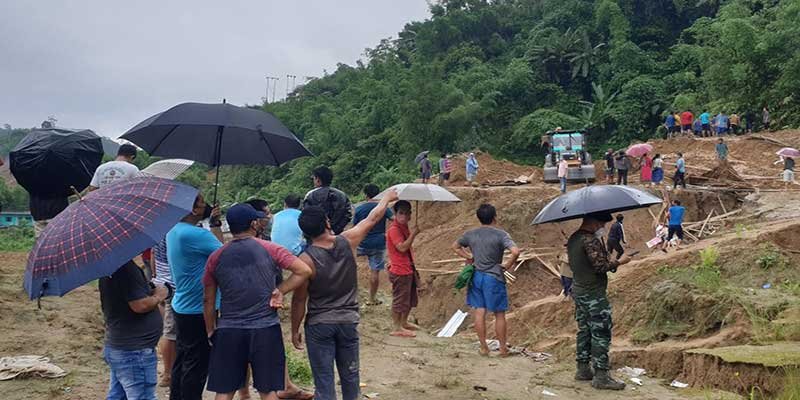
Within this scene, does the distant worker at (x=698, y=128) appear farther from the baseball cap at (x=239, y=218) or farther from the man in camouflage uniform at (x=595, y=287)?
the baseball cap at (x=239, y=218)

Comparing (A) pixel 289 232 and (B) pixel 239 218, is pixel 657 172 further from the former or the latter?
(B) pixel 239 218

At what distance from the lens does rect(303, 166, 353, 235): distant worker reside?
6527 millimetres

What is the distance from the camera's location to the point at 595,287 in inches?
232

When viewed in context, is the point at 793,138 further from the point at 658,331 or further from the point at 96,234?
the point at 96,234

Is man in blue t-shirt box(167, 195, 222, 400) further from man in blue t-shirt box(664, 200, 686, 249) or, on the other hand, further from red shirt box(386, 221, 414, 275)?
man in blue t-shirt box(664, 200, 686, 249)

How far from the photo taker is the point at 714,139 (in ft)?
84.5

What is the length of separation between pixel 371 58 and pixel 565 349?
197ft

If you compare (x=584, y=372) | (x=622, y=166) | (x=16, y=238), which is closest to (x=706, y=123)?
(x=622, y=166)

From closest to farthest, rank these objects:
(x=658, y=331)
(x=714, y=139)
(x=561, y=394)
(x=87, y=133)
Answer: (x=561, y=394) < (x=87, y=133) < (x=658, y=331) < (x=714, y=139)

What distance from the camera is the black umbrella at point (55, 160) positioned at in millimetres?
6199

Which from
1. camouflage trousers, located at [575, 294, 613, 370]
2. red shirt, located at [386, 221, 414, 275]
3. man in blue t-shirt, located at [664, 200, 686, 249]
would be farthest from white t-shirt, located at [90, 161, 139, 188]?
man in blue t-shirt, located at [664, 200, 686, 249]

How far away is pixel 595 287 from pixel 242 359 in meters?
3.37

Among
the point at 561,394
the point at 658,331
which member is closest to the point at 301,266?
the point at 561,394

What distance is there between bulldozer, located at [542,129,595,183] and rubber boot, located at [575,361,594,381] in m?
16.5
